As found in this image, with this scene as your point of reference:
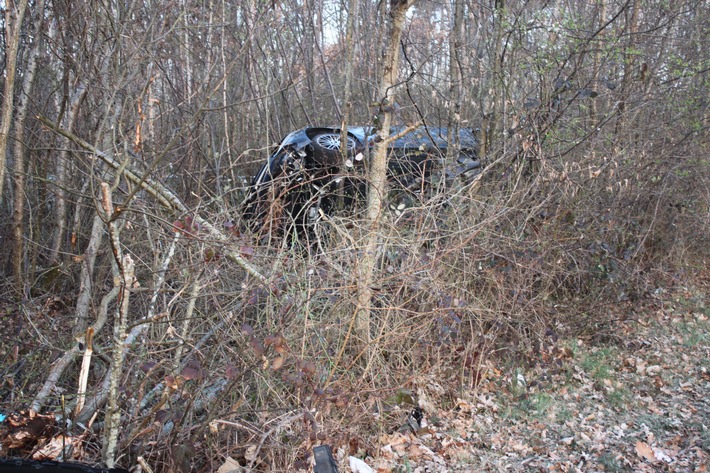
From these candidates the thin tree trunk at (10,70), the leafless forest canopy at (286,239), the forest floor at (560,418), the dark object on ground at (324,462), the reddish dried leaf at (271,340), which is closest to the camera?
the dark object on ground at (324,462)

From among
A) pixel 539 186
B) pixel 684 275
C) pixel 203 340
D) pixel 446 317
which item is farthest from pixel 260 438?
pixel 684 275

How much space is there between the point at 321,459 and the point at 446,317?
295 cm

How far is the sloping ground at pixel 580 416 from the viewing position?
410 cm

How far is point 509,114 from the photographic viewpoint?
6785 mm

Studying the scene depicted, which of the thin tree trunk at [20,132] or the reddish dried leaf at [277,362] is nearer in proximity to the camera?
the reddish dried leaf at [277,362]

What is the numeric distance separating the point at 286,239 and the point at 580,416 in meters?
2.85

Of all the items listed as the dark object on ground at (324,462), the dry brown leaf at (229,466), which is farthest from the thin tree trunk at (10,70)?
the dark object on ground at (324,462)

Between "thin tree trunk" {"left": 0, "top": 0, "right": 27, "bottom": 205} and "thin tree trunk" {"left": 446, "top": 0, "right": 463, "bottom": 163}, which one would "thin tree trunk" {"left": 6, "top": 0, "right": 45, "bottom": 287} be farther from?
"thin tree trunk" {"left": 446, "top": 0, "right": 463, "bottom": 163}

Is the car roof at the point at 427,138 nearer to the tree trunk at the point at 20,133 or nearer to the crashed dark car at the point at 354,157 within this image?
the crashed dark car at the point at 354,157

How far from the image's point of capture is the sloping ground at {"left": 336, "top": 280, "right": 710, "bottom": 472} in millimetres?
4098

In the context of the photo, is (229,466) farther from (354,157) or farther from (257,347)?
(354,157)

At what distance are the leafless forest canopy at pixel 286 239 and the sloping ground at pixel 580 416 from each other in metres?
0.33

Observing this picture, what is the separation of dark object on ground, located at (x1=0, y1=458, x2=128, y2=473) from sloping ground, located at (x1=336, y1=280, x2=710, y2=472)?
1771 mm

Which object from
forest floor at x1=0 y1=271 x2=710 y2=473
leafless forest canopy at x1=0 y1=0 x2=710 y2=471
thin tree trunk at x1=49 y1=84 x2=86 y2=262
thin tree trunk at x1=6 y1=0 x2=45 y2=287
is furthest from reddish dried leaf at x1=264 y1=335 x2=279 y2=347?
thin tree trunk at x1=6 y1=0 x2=45 y2=287
